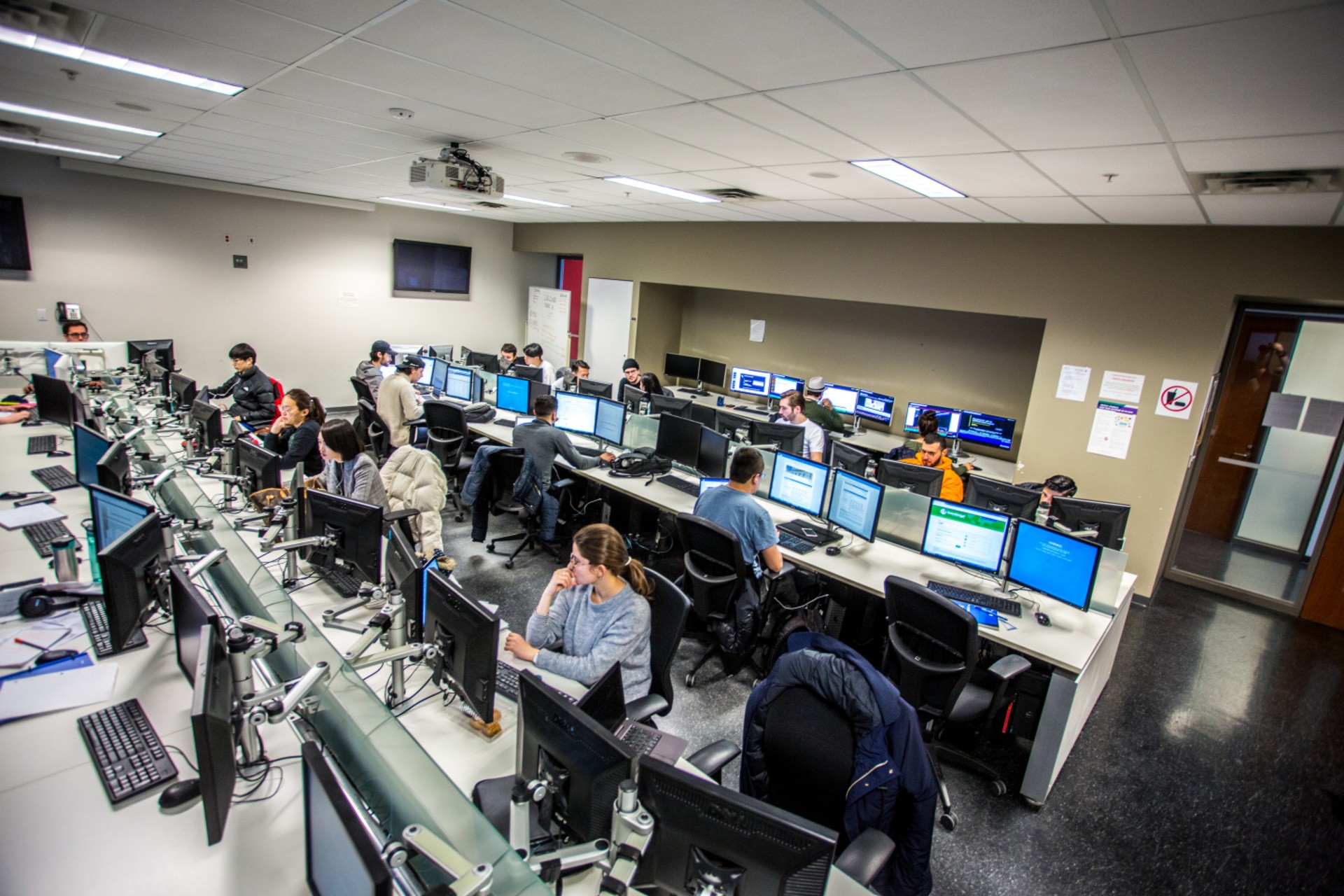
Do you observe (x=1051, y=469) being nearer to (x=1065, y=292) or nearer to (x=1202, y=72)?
(x=1065, y=292)

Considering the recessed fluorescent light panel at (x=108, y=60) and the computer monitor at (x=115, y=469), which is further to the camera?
the computer monitor at (x=115, y=469)

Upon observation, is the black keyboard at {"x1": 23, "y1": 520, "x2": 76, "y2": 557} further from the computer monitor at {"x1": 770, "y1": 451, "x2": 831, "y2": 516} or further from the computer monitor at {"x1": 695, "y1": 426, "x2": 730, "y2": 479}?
the computer monitor at {"x1": 770, "y1": 451, "x2": 831, "y2": 516}

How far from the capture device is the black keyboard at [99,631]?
87.7 inches

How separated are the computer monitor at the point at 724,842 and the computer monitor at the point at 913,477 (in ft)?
9.83

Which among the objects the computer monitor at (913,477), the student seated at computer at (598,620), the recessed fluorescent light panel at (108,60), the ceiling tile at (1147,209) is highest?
the ceiling tile at (1147,209)

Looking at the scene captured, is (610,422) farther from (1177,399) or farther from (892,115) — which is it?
(1177,399)

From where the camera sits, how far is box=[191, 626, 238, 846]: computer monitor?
1262 millimetres

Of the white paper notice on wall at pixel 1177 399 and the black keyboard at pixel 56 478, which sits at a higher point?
the white paper notice on wall at pixel 1177 399

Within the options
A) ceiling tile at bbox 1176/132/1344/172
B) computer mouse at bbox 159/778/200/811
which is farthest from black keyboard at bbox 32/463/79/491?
ceiling tile at bbox 1176/132/1344/172

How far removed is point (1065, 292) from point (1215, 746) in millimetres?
3408

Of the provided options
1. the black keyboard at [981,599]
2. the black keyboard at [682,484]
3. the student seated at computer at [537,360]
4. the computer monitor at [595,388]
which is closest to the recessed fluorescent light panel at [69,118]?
the student seated at computer at [537,360]

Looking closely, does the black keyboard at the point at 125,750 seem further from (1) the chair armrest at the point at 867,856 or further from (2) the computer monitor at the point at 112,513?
(1) the chair armrest at the point at 867,856

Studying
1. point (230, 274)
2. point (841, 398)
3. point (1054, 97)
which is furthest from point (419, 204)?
point (1054, 97)

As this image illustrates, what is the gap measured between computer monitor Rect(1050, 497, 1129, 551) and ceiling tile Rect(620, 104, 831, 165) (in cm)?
239
